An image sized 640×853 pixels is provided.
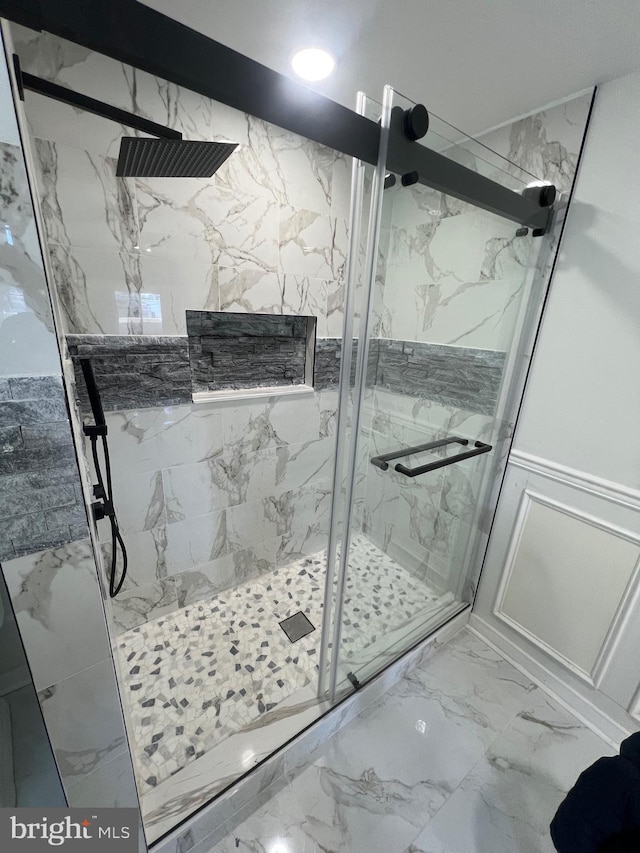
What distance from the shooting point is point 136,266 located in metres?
1.25

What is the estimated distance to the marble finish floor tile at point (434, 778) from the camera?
41.5 inches

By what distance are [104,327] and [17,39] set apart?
796 millimetres

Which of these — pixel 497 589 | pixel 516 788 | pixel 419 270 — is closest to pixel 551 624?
pixel 497 589

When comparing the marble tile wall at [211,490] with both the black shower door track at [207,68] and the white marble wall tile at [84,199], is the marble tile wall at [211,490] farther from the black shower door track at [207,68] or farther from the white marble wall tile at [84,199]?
the black shower door track at [207,68]

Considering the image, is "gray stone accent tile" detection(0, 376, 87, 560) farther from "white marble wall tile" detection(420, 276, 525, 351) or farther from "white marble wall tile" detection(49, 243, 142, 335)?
"white marble wall tile" detection(420, 276, 525, 351)

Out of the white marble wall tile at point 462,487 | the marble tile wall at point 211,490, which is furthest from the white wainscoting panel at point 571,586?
the marble tile wall at point 211,490

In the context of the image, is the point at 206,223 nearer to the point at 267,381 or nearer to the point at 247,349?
the point at 247,349

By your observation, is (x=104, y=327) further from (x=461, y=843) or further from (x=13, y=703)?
(x=461, y=843)

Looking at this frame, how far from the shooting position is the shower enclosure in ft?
3.47

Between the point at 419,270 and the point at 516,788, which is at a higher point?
the point at 419,270

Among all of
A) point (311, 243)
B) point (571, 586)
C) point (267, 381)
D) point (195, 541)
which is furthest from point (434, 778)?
point (311, 243)

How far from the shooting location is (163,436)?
148cm

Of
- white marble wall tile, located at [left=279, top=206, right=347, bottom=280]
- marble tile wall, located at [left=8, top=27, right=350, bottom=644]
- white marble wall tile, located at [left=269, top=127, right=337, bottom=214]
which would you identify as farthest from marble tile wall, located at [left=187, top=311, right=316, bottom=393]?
white marble wall tile, located at [left=269, top=127, right=337, bottom=214]

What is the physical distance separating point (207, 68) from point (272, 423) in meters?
1.34
